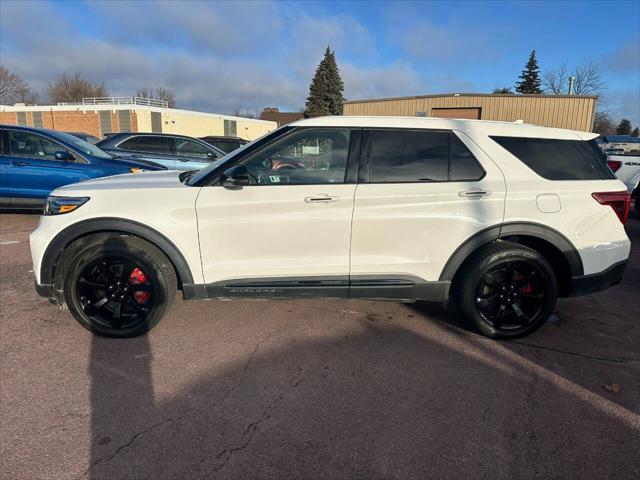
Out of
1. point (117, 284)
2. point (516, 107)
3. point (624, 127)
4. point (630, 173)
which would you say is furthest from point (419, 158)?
point (624, 127)

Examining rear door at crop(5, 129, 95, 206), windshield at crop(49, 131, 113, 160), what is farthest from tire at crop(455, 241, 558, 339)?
windshield at crop(49, 131, 113, 160)

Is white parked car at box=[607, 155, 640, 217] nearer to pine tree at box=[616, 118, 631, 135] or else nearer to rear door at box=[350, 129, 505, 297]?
rear door at box=[350, 129, 505, 297]

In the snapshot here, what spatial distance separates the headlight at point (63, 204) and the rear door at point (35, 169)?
437 centimetres

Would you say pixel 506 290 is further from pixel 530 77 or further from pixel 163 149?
pixel 530 77

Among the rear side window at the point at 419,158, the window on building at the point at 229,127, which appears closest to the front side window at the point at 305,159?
the rear side window at the point at 419,158

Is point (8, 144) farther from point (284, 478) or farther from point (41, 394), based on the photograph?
point (284, 478)

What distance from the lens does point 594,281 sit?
3.68 m

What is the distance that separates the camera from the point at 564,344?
12.1 feet

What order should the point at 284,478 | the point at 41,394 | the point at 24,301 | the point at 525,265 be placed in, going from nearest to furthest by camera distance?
the point at 284,478
the point at 41,394
the point at 525,265
the point at 24,301

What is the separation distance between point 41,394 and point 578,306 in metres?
4.85

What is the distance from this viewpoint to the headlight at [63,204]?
11.3ft

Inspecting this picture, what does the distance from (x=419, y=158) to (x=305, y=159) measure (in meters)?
0.92

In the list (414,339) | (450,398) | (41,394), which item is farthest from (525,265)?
(41,394)

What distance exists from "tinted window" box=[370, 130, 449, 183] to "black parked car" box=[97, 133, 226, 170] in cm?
815
